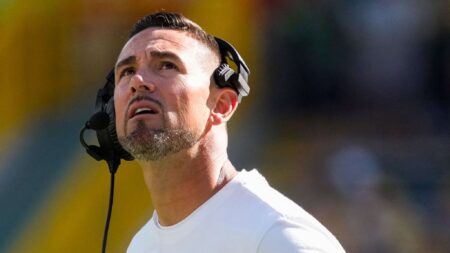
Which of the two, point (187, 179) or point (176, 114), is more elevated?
point (176, 114)

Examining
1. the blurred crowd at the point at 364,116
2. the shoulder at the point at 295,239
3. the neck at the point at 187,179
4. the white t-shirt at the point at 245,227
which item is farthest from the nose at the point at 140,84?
the blurred crowd at the point at 364,116

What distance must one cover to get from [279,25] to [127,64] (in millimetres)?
2222

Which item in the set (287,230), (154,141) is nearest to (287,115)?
(154,141)

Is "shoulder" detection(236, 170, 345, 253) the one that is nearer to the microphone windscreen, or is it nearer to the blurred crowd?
the microphone windscreen

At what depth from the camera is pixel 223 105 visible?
206 cm

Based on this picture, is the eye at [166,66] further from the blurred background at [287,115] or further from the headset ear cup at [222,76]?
the blurred background at [287,115]

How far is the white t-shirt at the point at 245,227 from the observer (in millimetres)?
1703

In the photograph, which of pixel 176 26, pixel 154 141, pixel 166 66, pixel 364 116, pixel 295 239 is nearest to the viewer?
pixel 295 239

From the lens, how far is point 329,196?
155 inches

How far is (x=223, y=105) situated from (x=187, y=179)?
0.68 feet

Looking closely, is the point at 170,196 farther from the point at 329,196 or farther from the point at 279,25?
the point at 279,25

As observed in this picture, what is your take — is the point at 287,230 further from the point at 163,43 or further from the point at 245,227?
the point at 163,43

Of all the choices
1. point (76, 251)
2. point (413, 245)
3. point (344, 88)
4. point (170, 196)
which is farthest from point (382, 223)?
point (170, 196)

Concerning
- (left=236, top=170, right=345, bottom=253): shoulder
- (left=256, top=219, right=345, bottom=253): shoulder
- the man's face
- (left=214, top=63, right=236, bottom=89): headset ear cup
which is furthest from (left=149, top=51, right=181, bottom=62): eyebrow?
(left=256, top=219, right=345, bottom=253): shoulder
